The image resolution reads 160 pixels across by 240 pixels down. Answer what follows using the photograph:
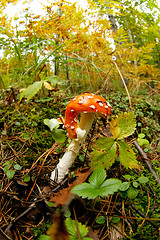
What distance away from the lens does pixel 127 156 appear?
4.34 feet

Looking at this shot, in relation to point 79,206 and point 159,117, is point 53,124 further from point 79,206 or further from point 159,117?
point 159,117

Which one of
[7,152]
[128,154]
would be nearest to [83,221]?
[128,154]

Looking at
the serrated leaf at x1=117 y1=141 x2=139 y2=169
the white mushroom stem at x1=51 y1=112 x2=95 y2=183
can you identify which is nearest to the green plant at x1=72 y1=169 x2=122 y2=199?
the serrated leaf at x1=117 y1=141 x2=139 y2=169

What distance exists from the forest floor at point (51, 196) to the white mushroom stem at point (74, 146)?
86 mm

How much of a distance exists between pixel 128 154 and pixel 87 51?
3153 mm

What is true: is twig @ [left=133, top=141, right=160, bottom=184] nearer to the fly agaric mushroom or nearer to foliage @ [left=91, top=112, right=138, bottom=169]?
foliage @ [left=91, top=112, right=138, bottom=169]

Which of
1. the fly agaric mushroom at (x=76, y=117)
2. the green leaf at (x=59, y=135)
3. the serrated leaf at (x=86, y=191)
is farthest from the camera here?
the green leaf at (x=59, y=135)

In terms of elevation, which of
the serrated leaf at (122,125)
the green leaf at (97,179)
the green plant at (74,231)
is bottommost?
the green plant at (74,231)

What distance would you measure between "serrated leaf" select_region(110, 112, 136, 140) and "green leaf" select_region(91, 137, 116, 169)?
87mm

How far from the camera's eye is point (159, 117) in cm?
304

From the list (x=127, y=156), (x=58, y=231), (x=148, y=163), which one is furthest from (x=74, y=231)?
(x=148, y=163)

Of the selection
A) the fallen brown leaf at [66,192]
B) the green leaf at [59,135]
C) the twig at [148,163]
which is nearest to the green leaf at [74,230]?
the fallen brown leaf at [66,192]

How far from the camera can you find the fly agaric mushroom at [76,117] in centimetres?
124

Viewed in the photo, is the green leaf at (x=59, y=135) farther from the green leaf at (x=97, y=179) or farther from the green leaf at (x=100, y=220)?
the green leaf at (x=100, y=220)
